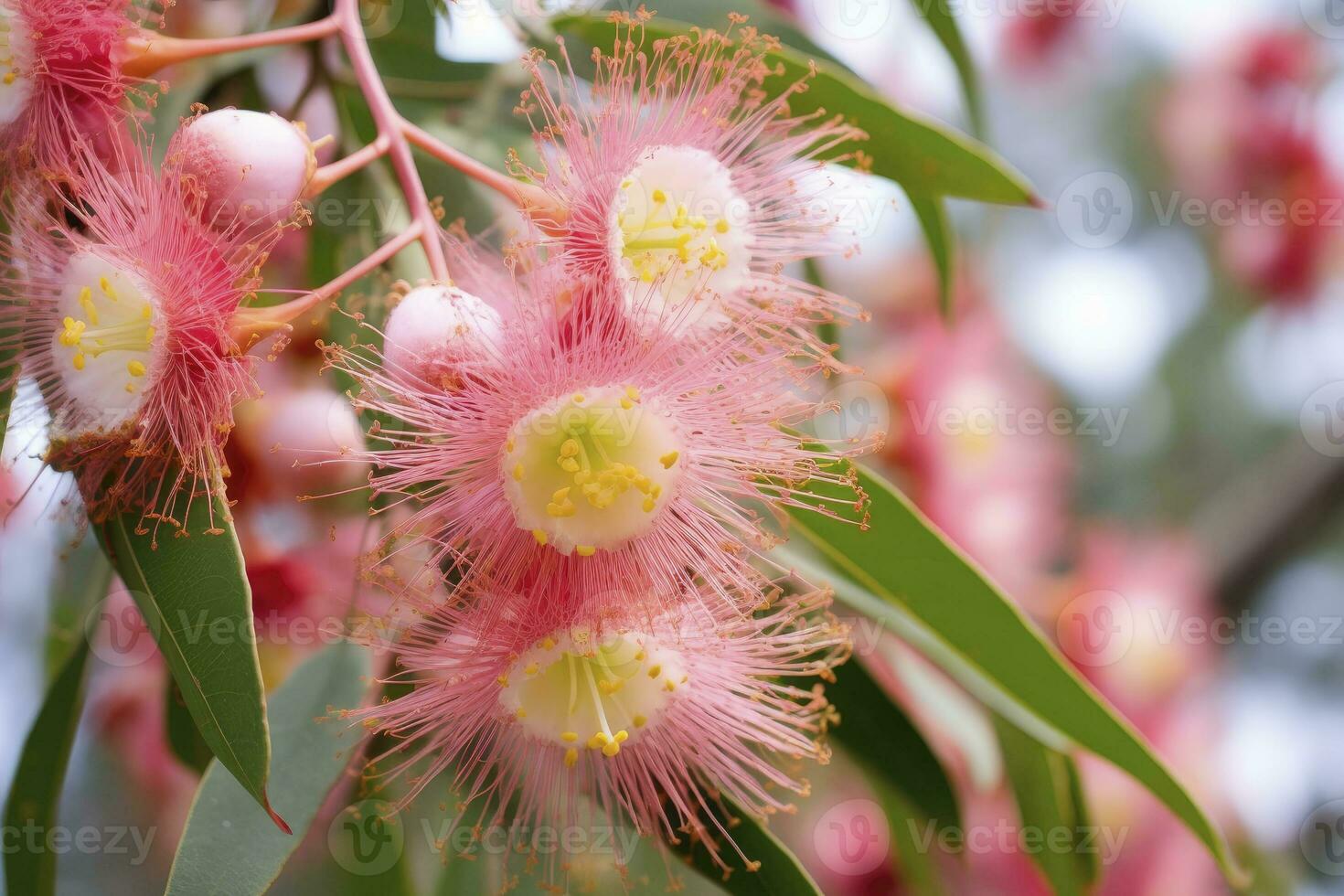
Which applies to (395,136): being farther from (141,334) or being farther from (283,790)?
(283,790)

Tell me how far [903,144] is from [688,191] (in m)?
0.30

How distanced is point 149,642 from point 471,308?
0.89 m

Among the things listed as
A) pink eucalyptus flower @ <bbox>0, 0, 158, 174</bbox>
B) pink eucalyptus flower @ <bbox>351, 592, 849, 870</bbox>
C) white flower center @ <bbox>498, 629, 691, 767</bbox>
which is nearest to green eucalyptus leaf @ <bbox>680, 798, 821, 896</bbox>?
pink eucalyptus flower @ <bbox>351, 592, 849, 870</bbox>

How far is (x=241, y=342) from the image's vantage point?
2.56 feet

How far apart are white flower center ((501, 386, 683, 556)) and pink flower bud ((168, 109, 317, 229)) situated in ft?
0.75

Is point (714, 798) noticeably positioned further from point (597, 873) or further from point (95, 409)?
point (95, 409)

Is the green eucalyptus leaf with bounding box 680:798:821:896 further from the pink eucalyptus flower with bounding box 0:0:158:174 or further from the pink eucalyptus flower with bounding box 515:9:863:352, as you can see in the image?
the pink eucalyptus flower with bounding box 0:0:158:174

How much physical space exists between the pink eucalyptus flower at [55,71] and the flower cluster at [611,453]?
0.88 ft

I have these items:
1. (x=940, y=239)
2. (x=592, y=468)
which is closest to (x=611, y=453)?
(x=592, y=468)

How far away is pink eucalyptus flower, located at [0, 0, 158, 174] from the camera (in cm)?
83

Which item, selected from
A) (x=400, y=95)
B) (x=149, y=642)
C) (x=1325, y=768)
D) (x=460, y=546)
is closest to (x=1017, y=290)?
(x=1325, y=768)

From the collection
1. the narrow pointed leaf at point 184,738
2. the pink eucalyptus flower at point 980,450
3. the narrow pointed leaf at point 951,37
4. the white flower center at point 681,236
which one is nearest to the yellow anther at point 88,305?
the white flower center at point 681,236

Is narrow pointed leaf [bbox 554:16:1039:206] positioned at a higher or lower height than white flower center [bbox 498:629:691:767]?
higher

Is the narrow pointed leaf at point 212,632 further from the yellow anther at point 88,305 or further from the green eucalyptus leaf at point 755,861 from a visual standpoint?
the green eucalyptus leaf at point 755,861
